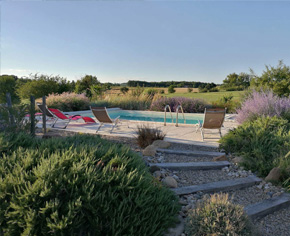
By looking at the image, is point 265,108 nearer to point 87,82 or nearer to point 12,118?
point 12,118

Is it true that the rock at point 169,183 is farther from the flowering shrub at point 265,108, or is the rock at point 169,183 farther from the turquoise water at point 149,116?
the turquoise water at point 149,116

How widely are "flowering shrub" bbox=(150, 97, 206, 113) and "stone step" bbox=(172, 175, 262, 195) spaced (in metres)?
10.1

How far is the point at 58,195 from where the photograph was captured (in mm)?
1884

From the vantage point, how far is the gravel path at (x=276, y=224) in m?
2.54

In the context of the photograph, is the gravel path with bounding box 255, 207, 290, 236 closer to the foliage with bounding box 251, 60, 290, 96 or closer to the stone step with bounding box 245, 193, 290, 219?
the stone step with bounding box 245, 193, 290, 219

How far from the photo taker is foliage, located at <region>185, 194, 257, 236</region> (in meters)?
2.01

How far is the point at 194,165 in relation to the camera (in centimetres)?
407

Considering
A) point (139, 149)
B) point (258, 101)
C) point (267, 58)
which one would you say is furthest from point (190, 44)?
point (139, 149)

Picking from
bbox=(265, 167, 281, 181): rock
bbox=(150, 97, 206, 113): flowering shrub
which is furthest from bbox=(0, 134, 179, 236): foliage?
bbox=(150, 97, 206, 113): flowering shrub

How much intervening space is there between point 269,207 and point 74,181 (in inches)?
93.1

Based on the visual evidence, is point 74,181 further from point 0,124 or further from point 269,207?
Result: point 0,124

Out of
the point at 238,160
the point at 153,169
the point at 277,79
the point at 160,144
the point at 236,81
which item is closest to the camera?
the point at 153,169

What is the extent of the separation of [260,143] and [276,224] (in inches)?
78.8

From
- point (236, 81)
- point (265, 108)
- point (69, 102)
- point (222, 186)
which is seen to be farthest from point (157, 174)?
point (236, 81)
